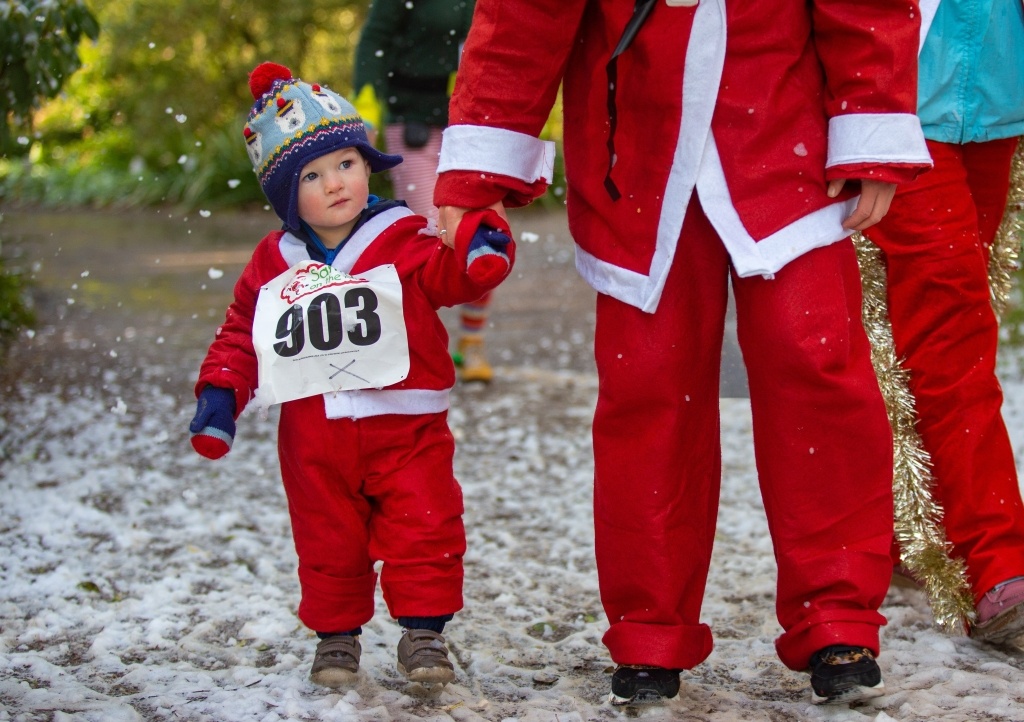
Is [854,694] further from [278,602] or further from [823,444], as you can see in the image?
[278,602]

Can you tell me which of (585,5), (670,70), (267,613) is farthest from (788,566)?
(267,613)

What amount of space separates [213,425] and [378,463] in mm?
340

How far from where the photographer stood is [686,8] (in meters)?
2.33

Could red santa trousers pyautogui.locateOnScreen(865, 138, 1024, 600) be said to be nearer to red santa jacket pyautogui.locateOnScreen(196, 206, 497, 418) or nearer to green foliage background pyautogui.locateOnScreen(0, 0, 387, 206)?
red santa jacket pyautogui.locateOnScreen(196, 206, 497, 418)

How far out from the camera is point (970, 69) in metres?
2.81

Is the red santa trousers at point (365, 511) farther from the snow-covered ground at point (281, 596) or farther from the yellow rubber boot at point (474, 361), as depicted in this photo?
the yellow rubber boot at point (474, 361)

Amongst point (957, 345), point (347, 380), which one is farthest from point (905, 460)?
point (347, 380)

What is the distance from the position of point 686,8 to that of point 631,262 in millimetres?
475

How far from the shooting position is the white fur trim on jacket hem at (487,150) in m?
2.41

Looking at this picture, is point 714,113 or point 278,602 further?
point 278,602

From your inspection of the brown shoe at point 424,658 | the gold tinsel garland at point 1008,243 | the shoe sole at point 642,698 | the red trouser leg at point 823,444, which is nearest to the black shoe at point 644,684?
the shoe sole at point 642,698

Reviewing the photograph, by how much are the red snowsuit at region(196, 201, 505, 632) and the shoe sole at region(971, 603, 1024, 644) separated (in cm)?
115

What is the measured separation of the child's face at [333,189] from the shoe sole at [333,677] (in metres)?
0.92

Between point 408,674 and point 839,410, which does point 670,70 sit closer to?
point 839,410
